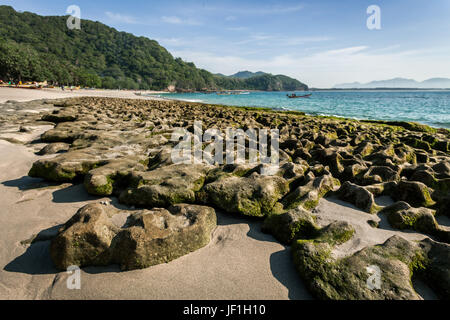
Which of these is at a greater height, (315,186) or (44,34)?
(44,34)

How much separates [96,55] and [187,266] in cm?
19146

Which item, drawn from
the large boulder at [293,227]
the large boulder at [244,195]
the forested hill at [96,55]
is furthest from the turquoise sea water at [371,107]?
the forested hill at [96,55]

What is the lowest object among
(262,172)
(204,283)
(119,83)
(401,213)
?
(204,283)

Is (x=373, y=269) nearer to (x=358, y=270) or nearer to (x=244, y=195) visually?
(x=358, y=270)

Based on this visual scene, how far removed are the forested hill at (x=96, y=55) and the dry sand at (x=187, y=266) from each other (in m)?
88.3

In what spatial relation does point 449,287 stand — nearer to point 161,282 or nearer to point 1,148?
point 161,282

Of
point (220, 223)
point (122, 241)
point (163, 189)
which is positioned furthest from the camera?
point (163, 189)

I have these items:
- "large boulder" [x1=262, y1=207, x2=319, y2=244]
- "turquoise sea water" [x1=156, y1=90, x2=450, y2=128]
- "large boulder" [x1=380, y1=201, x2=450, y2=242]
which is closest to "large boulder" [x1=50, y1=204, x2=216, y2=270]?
"large boulder" [x1=262, y1=207, x2=319, y2=244]

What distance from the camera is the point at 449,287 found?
85.8 inches

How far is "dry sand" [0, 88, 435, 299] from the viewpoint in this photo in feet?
7.50

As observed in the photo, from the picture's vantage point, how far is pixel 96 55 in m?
157

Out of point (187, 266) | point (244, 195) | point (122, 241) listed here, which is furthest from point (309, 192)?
point (122, 241)

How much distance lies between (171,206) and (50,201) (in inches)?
88.1
